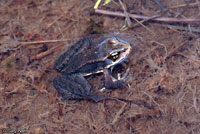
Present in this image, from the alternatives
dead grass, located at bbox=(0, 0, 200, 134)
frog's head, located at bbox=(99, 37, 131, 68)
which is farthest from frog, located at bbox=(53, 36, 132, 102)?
dead grass, located at bbox=(0, 0, 200, 134)

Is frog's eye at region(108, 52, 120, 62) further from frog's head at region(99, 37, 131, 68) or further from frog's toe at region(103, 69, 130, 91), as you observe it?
frog's toe at region(103, 69, 130, 91)

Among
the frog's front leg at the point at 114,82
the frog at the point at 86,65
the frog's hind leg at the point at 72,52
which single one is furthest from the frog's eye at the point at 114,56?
the frog's hind leg at the point at 72,52

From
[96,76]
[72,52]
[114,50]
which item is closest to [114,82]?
[96,76]

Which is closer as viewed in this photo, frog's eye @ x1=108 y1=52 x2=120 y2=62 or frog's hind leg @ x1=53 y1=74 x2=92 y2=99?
frog's hind leg @ x1=53 y1=74 x2=92 y2=99

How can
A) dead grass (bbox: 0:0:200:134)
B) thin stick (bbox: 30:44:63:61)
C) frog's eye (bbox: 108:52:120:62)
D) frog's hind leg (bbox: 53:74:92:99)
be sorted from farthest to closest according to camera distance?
1. thin stick (bbox: 30:44:63:61)
2. frog's eye (bbox: 108:52:120:62)
3. frog's hind leg (bbox: 53:74:92:99)
4. dead grass (bbox: 0:0:200:134)

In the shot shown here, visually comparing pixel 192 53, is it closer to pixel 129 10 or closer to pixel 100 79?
pixel 129 10

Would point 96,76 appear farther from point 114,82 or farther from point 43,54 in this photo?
point 43,54

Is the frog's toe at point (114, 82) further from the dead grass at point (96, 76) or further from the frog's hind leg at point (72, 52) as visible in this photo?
the frog's hind leg at point (72, 52)
